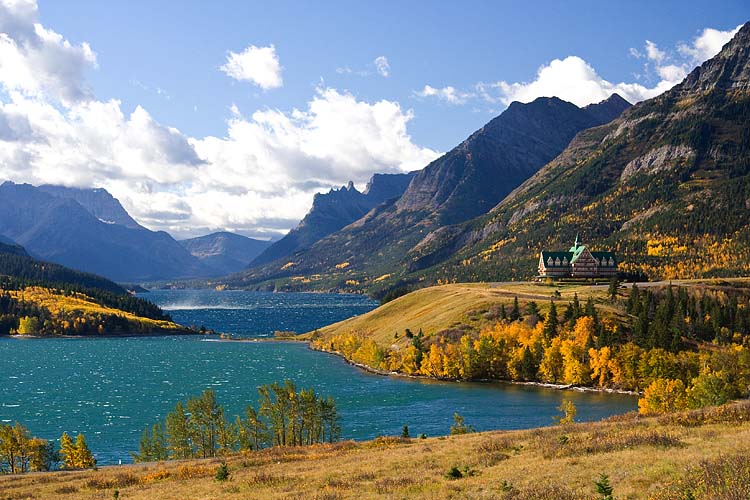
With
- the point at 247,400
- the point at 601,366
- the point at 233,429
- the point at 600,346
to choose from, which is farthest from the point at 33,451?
the point at 600,346

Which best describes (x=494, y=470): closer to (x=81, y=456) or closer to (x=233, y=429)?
(x=81, y=456)

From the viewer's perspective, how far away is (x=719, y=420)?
48531 millimetres

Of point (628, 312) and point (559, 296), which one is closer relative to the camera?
point (628, 312)

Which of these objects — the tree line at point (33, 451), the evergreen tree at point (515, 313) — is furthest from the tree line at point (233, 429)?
the evergreen tree at point (515, 313)

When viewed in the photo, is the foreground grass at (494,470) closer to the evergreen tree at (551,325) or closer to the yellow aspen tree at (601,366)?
the yellow aspen tree at (601,366)

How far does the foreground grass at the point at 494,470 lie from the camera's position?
2953 centimetres

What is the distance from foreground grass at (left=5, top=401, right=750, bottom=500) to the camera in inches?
1163

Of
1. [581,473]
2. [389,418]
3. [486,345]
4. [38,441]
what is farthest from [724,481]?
[486,345]

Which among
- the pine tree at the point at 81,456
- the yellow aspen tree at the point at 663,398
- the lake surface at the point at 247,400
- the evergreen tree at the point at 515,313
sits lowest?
the lake surface at the point at 247,400

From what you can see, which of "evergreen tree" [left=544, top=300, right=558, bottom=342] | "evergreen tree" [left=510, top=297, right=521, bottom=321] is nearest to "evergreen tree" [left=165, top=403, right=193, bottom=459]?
"evergreen tree" [left=544, top=300, right=558, bottom=342]

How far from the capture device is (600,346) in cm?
15238

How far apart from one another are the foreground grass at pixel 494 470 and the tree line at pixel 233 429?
32081 mm

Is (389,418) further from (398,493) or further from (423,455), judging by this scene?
(398,493)

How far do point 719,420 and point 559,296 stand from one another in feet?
494
